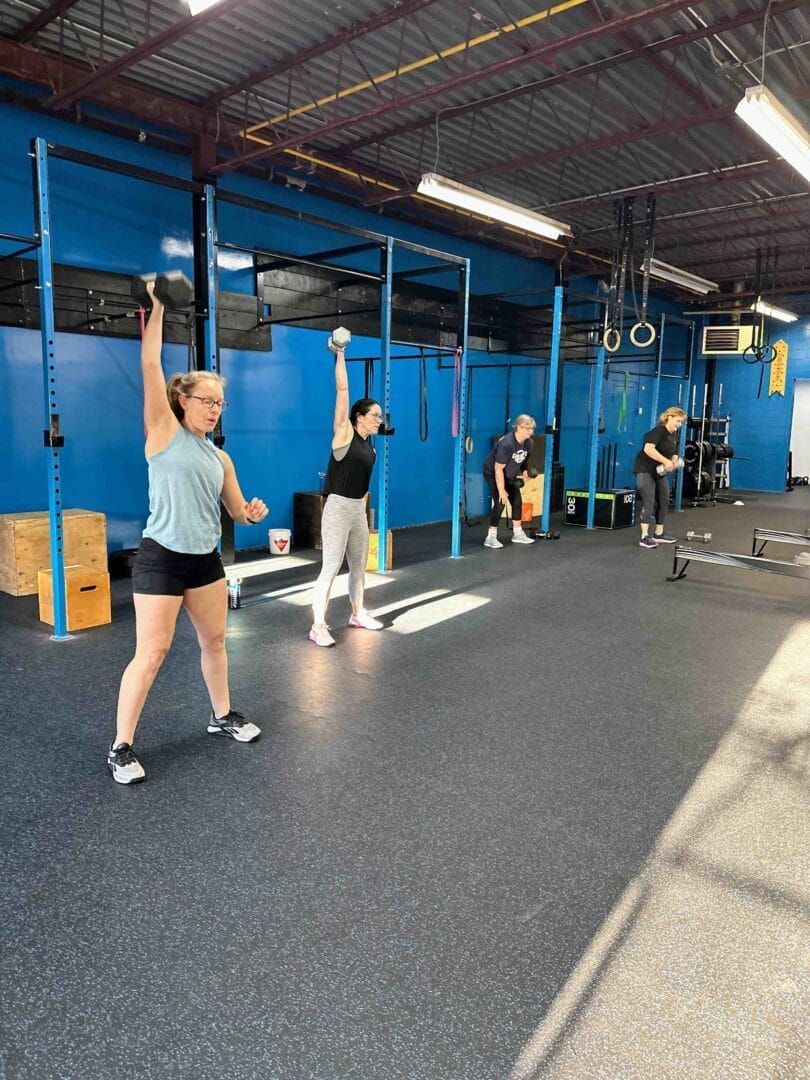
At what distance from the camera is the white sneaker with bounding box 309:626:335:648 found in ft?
14.1

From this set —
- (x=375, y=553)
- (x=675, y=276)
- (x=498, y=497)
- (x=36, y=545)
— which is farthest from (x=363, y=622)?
(x=675, y=276)

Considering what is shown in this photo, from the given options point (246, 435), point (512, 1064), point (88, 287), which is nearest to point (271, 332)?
point (246, 435)

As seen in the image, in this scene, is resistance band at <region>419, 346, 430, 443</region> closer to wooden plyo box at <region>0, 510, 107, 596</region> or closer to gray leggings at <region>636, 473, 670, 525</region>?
gray leggings at <region>636, 473, 670, 525</region>

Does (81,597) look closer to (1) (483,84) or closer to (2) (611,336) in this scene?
(1) (483,84)

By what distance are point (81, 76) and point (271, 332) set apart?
2561mm

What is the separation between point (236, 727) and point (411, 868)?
1.11 metres

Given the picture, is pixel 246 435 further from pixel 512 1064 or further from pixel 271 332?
pixel 512 1064

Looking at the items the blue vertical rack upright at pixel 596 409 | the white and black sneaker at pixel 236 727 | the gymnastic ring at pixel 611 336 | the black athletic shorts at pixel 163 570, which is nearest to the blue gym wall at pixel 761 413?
the blue vertical rack upright at pixel 596 409

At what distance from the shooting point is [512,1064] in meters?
1.52

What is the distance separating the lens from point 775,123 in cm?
473

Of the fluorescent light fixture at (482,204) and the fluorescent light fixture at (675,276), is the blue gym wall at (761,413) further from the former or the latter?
the fluorescent light fixture at (482,204)

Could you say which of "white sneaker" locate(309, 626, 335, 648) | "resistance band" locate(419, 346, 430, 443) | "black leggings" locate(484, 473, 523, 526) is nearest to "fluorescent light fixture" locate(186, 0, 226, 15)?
"white sneaker" locate(309, 626, 335, 648)

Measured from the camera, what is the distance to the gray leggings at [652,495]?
776 centimetres

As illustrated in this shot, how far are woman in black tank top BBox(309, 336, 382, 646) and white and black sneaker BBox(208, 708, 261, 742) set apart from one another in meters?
1.21
